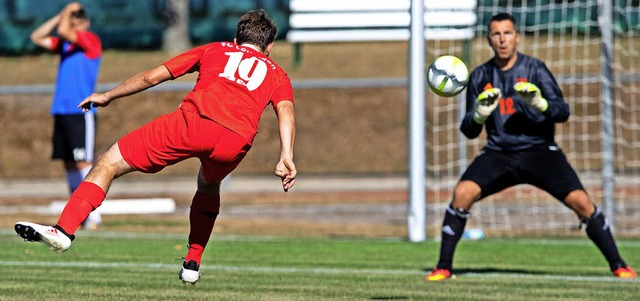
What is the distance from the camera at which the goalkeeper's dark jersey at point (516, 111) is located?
9.64m

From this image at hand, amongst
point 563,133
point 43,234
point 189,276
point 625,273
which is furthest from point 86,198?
point 563,133

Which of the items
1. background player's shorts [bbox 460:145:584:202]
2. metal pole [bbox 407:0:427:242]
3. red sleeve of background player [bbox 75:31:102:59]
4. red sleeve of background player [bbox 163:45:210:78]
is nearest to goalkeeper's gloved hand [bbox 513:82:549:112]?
background player's shorts [bbox 460:145:584:202]

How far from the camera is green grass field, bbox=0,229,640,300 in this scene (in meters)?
8.37

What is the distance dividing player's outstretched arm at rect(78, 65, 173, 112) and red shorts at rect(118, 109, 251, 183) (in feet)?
0.74

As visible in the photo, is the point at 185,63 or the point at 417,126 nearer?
the point at 185,63

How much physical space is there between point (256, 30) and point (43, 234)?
1.83m

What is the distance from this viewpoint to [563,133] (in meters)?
25.0

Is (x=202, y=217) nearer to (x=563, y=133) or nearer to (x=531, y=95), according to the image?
(x=531, y=95)

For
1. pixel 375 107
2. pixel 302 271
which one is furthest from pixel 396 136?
pixel 302 271

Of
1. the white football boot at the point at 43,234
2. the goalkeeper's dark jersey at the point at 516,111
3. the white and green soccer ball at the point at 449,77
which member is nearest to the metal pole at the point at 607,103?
the goalkeeper's dark jersey at the point at 516,111

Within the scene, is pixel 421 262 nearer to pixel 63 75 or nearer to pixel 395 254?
pixel 395 254

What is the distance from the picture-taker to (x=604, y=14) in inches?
562

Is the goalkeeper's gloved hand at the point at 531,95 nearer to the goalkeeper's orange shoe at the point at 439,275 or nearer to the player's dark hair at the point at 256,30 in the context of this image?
the goalkeeper's orange shoe at the point at 439,275

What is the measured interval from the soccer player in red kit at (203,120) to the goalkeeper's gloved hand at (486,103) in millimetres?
1997
